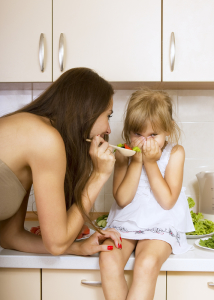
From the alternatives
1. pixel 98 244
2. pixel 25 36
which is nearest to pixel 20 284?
pixel 98 244

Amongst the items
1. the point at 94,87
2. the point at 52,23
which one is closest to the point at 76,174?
the point at 94,87

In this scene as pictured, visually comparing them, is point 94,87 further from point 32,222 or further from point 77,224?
point 32,222

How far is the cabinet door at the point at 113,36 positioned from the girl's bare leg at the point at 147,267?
0.71 meters

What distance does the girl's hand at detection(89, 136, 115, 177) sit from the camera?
39.8 inches

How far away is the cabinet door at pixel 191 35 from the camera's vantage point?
4.30ft

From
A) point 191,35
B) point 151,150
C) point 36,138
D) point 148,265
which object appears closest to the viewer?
point 36,138

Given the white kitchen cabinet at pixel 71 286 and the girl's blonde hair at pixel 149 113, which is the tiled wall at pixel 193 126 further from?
the white kitchen cabinet at pixel 71 286

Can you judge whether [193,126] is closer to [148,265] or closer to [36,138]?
[148,265]

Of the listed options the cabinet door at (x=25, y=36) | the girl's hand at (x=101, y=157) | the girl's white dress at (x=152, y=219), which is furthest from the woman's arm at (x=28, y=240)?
the cabinet door at (x=25, y=36)

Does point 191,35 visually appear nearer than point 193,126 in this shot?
Yes

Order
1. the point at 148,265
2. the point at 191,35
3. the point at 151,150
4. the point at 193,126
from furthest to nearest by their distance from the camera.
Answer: the point at 193,126
the point at 191,35
the point at 151,150
the point at 148,265

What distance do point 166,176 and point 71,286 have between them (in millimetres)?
543

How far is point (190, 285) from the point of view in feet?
3.48

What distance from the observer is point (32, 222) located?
1.57 meters
